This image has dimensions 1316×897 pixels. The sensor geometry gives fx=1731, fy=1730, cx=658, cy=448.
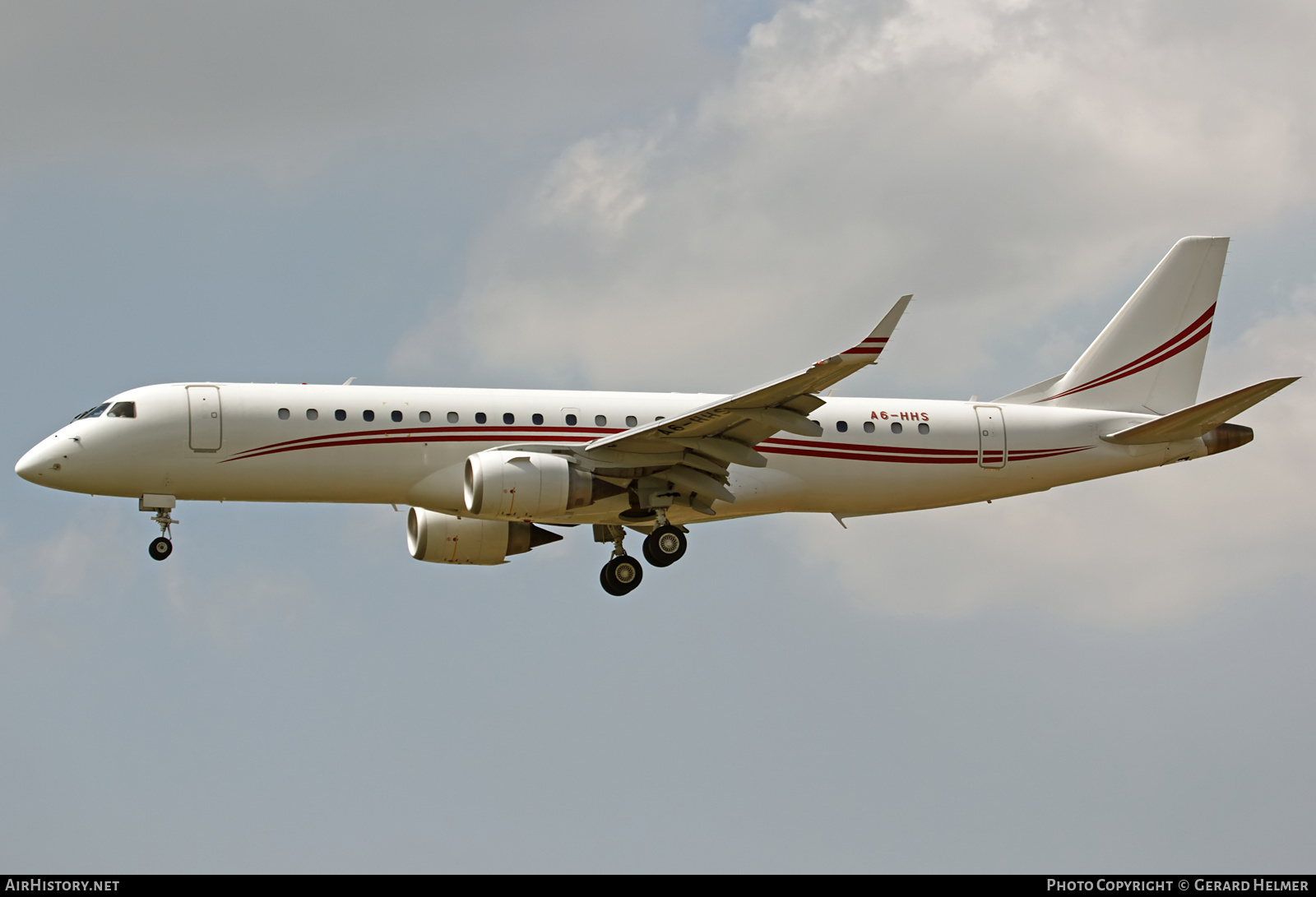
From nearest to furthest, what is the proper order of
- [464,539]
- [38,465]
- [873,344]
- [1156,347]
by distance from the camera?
1. [873,344]
2. [38,465]
3. [464,539]
4. [1156,347]

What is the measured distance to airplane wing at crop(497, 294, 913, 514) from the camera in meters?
35.9

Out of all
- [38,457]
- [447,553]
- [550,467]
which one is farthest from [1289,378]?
[38,457]

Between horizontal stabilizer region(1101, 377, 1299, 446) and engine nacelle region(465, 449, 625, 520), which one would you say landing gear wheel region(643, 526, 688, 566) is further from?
horizontal stabilizer region(1101, 377, 1299, 446)

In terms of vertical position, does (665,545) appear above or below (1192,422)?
below

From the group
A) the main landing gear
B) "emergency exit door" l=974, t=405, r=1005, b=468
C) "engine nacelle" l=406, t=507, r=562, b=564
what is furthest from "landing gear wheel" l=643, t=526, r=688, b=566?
"emergency exit door" l=974, t=405, r=1005, b=468

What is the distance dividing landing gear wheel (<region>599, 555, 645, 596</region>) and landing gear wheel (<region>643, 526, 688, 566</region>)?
104cm

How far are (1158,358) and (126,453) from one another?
25381 mm

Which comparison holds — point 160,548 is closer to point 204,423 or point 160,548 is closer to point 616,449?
point 204,423

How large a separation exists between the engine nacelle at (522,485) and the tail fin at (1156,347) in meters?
12.3

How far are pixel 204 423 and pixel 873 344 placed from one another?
14453 millimetres

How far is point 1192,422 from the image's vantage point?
135 ft

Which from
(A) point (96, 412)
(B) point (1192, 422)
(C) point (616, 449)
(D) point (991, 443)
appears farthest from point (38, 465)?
(B) point (1192, 422)

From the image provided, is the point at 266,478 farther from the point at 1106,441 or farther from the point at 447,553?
the point at 1106,441

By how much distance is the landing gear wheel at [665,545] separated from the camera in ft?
131
